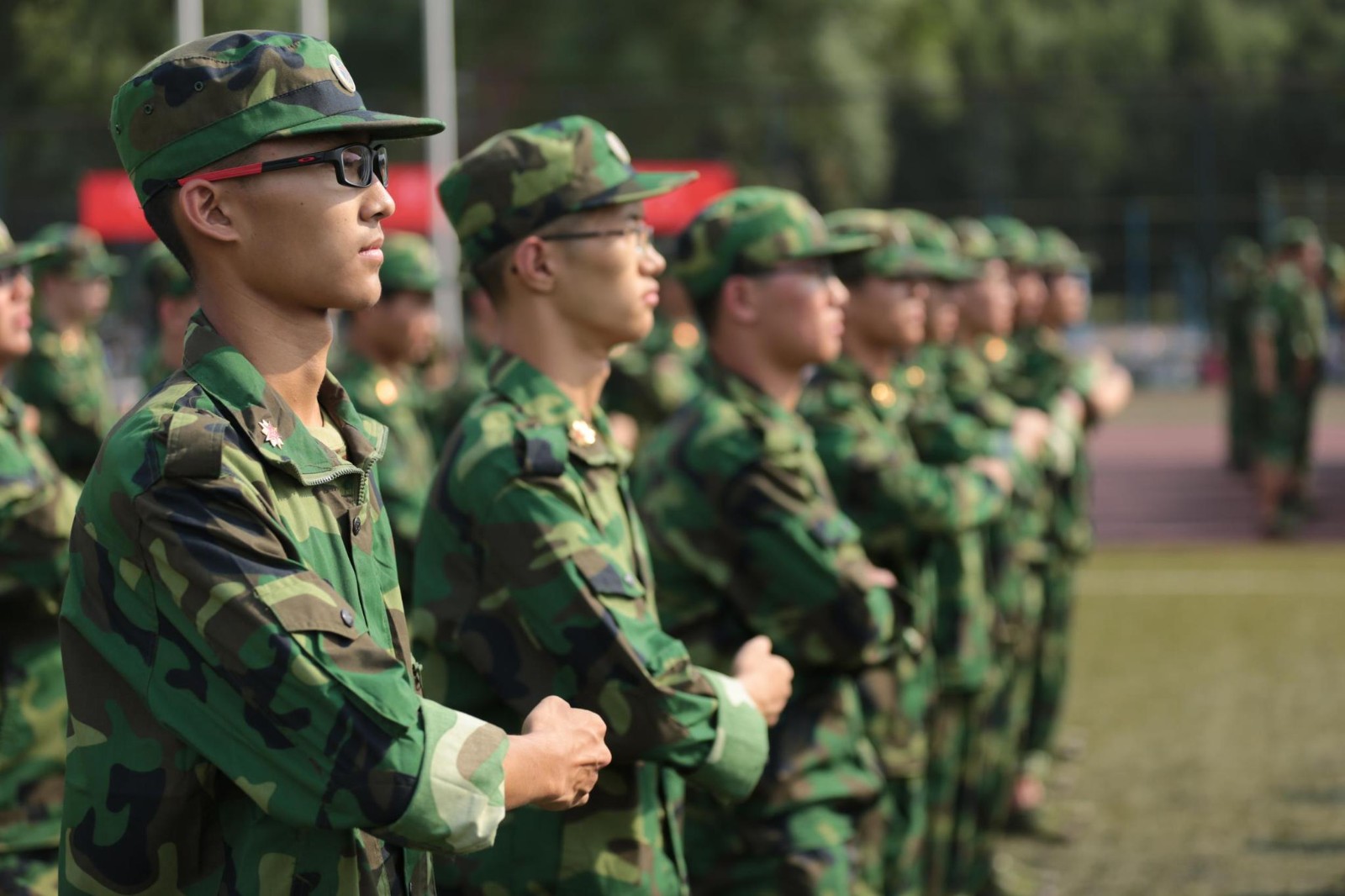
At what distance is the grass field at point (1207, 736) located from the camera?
6785mm

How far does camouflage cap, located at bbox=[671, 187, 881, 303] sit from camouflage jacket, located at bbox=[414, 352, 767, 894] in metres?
1.25

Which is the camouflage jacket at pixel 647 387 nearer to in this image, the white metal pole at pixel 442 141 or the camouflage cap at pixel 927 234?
the camouflage cap at pixel 927 234

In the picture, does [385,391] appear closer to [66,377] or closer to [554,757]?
[66,377]

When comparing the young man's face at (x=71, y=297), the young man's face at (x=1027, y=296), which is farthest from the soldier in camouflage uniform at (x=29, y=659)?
the young man's face at (x=1027, y=296)

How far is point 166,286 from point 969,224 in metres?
4.69

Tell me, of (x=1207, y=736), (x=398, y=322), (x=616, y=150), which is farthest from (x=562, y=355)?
→ (x=1207, y=736)

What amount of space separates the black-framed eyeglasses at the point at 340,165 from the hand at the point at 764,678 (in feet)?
4.02

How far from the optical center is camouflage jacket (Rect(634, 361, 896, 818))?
4.12 metres

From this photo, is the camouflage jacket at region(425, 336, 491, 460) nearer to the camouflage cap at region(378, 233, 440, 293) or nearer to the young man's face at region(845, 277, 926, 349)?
the camouflage cap at region(378, 233, 440, 293)

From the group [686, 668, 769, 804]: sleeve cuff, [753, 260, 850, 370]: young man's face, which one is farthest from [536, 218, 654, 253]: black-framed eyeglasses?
[753, 260, 850, 370]: young man's face

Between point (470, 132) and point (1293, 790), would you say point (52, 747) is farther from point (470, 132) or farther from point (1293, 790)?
point (470, 132)

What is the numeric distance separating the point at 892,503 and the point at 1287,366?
36.5 ft

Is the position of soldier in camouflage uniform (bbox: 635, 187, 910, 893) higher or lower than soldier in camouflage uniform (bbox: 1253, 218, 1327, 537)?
higher

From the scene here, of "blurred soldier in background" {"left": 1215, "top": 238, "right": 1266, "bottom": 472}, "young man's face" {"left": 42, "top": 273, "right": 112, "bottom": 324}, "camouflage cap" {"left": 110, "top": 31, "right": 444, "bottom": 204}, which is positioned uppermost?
"camouflage cap" {"left": 110, "top": 31, "right": 444, "bottom": 204}
